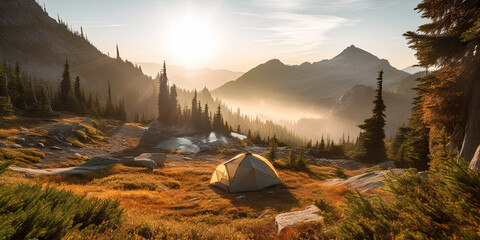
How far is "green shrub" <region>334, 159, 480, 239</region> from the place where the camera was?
3.03 meters

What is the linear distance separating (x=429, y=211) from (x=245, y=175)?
17.5 m

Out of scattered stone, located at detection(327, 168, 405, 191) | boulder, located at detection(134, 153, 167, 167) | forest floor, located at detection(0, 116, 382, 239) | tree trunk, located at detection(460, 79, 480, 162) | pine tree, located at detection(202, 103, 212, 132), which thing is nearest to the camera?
forest floor, located at detection(0, 116, 382, 239)

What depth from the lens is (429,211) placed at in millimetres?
3465

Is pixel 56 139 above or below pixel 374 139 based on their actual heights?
below

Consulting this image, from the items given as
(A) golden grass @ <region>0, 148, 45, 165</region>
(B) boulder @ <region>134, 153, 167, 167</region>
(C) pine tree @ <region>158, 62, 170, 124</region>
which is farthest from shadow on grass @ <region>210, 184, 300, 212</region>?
(C) pine tree @ <region>158, 62, 170, 124</region>

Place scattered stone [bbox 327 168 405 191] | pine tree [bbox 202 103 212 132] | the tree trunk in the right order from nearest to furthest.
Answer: the tree trunk → scattered stone [bbox 327 168 405 191] → pine tree [bbox 202 103 212 132]

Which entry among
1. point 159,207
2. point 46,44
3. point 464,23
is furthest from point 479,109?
point 46,44

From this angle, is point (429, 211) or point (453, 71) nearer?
point (429, 211)

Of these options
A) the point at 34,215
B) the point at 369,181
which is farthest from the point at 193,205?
the point at 369,181

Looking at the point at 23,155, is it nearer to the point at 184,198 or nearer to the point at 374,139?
the point at 184,198

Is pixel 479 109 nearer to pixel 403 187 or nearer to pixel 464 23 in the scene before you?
pixel 464 23

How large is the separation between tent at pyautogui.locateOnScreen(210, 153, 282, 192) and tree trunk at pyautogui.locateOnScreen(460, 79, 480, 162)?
Result: 14.7m

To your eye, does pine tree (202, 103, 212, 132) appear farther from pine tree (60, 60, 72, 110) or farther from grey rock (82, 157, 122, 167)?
grey rock (82, 157, 122, 167)

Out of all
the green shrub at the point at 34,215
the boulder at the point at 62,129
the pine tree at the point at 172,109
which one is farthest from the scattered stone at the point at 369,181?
the pine tree at the point at 172,109
